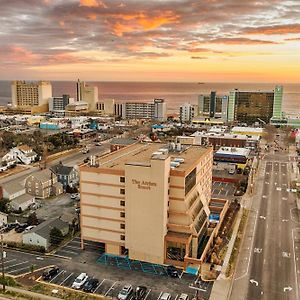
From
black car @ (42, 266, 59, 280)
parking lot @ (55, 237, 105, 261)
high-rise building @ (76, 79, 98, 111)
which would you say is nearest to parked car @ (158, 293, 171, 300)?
parking lot @ (55, 237, 105, 261)

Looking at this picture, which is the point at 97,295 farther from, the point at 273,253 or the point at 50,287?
the point at 273,253

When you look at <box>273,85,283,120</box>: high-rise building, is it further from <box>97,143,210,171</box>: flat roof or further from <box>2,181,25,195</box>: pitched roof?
<box>2,181,25,195</box>: pitched roof

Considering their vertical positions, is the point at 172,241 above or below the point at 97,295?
above

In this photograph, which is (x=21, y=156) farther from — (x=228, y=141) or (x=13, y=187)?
(x=228, y=141)

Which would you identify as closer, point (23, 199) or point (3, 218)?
point (3, 218)

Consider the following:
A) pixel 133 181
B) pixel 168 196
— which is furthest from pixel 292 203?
pixel 133 181

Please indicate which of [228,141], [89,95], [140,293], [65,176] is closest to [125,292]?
[140,293]
